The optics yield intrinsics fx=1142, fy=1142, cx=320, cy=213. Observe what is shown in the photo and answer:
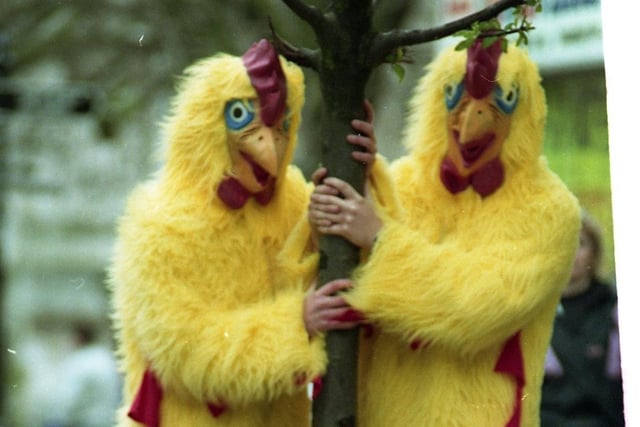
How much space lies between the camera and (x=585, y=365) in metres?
2.27

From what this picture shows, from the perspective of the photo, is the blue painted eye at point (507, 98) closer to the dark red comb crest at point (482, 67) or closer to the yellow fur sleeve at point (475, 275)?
the dark red comb crest at point (482, 67)

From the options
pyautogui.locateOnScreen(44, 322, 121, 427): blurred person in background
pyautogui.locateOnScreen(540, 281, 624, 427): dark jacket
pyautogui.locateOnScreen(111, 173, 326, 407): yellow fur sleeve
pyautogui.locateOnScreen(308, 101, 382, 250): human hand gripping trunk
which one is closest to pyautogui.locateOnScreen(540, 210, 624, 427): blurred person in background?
pyautogui.locateOnScreen(540, 281, 624, 427): dark jacket

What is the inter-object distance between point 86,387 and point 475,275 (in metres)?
0.88

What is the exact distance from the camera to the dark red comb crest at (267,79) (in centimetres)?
204

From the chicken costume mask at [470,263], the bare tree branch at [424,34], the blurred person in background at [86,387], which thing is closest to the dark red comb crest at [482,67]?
the chicken costume mask at [470,263]

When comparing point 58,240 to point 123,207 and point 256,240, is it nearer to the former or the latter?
point 123,207

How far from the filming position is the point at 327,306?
1.97 meters

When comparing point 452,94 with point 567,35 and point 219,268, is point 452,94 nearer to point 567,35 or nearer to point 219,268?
point 567,35

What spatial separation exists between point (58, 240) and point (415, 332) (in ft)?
2.82

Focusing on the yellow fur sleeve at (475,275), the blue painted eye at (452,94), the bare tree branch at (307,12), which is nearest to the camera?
the bare tree branch at (307,12)

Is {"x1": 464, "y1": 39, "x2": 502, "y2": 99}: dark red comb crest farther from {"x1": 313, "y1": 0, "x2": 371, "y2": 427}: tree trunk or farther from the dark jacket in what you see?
the dark jacket

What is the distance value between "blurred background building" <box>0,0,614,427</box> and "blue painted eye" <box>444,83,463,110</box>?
10 cm

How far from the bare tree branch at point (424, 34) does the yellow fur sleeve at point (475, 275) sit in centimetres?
30

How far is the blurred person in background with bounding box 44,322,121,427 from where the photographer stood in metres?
2.33
